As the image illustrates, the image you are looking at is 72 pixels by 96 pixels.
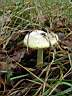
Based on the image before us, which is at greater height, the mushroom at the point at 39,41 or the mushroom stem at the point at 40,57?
the mushroom at the point at 39,41

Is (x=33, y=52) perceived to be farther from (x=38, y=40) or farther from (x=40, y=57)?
(x=38, y=40)

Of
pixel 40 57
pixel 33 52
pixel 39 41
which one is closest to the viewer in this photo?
pixel 39 41

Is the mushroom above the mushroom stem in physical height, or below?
above

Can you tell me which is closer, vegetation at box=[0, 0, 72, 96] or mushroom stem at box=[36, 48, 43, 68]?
vegetation at box=[0, 0, 72, 96]

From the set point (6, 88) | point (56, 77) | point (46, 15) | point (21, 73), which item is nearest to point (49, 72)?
point (56, 77)

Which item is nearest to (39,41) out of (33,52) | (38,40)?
(38,40)

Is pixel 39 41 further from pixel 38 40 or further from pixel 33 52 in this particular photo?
pixel 33 52

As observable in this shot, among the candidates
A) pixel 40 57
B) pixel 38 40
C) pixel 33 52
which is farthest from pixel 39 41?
pixel 33 52

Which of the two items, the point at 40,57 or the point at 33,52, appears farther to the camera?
the point at 33,52

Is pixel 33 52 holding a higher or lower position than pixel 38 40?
lower

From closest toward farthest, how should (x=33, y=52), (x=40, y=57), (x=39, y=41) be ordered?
(x=39, y=41), (x=40, y=57), (x=33, y=52)
